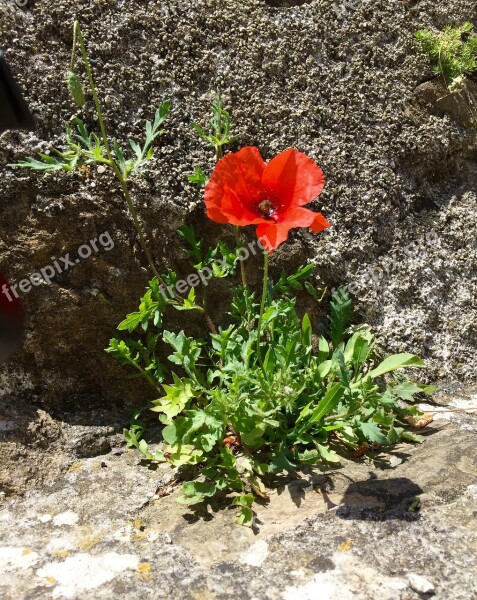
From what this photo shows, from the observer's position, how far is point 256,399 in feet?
5.86

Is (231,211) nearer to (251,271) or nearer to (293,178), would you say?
(293,178)

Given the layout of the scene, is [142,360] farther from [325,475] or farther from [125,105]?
[125,105]

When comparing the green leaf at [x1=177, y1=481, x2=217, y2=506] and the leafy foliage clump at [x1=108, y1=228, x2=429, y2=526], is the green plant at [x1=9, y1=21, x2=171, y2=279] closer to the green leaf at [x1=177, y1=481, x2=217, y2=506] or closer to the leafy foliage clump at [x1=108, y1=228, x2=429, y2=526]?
the leafy foliage clump at [x1=108, y1=228, x2=429, y2=526]

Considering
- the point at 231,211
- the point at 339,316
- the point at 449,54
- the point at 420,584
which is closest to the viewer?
the point at 420,584

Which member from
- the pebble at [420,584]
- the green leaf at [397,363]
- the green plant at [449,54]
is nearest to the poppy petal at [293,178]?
the green leaf at [397,363]

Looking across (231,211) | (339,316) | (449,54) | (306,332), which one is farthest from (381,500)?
(449,54)

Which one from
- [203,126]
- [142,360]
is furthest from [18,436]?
[203,126]

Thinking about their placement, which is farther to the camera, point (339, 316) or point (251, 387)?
point (339, 316)

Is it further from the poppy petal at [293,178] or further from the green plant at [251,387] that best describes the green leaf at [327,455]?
the poppy petal at [293,178]

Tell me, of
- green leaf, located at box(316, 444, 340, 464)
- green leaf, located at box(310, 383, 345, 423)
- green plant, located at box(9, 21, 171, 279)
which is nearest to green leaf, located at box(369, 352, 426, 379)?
green leaf, located at box(310, 383, 345, 423)

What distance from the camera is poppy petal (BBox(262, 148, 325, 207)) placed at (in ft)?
5.30

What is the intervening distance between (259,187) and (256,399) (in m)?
0.60

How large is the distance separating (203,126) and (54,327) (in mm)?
855

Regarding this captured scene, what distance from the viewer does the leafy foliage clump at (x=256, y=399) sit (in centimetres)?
172
